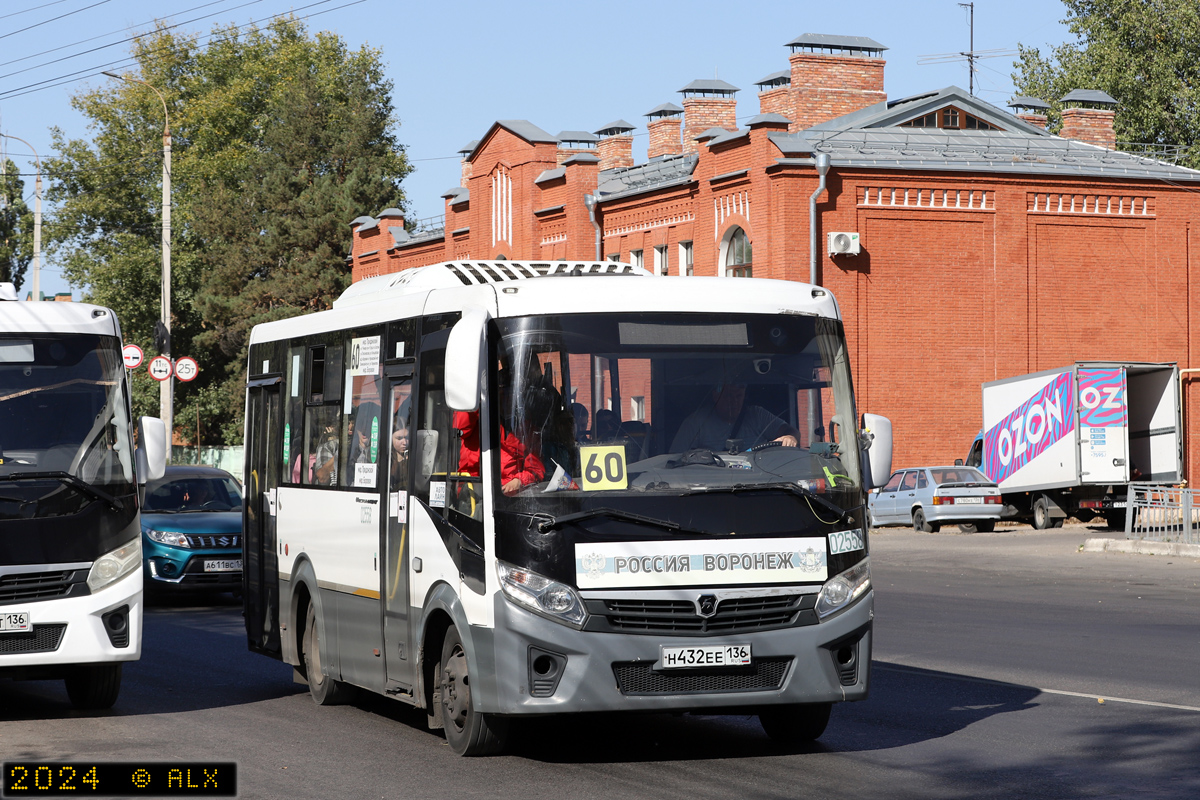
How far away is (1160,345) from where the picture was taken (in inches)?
1547

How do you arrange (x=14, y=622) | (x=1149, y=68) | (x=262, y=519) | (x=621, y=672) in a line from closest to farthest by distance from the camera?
(x=621, y=672)
(x=14, y=622)
(x=262, y=519)
(x=1149, y=68)

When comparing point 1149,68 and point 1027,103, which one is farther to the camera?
point 1149,68

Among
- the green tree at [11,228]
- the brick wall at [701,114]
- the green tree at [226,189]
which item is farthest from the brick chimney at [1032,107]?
A: the green tree at [11,228]

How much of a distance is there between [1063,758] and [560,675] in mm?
2754

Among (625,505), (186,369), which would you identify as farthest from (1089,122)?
(625,505)

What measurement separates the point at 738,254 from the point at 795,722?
2978 cm

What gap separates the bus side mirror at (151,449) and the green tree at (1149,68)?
172ft

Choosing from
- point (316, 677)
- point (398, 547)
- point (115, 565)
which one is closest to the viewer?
point (398, 547)

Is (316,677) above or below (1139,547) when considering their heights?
above

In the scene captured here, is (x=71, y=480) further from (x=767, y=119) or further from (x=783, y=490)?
(x=767, y=119)

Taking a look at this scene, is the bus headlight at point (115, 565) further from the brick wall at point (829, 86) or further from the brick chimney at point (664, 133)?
the brick chimney at point (664, 133)

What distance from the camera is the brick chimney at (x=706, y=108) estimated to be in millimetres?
47781

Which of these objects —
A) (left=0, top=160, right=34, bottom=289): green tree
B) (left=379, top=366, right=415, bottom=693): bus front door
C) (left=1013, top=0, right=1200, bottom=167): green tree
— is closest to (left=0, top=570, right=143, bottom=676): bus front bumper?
(left=379, top=366, right=415, bottom=693): bus front door

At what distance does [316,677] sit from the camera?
1123cm
